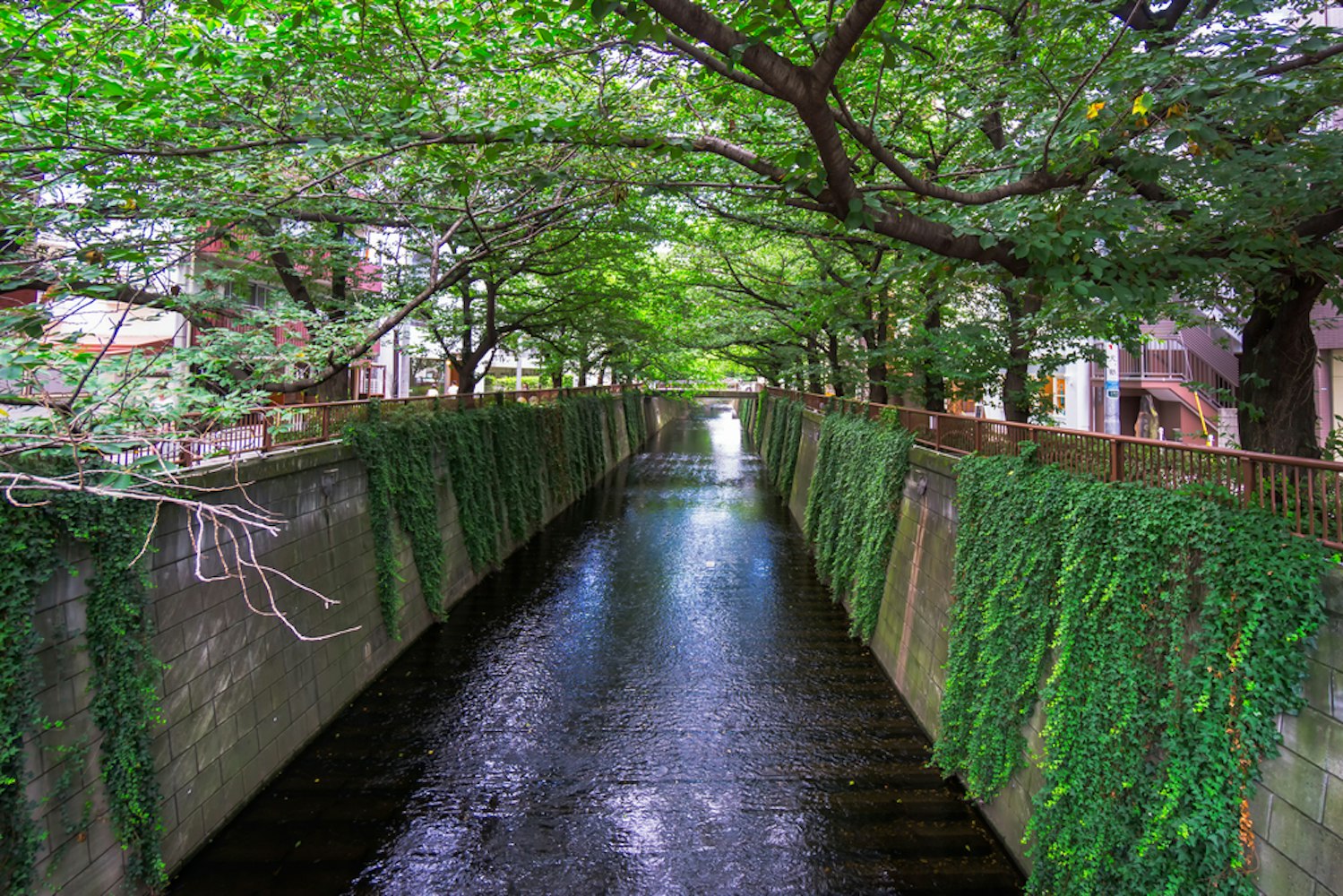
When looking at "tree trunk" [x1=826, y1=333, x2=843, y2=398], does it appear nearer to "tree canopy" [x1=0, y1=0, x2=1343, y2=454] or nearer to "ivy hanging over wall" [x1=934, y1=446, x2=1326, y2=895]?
"tree canopy" [x1=0, y1=0, x2=1343, y2=454]

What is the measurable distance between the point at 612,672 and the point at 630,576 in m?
5.82

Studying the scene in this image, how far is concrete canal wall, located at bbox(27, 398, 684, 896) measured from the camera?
5113 mm

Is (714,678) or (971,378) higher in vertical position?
(971,378)

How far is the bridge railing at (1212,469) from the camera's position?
3729 millimetres

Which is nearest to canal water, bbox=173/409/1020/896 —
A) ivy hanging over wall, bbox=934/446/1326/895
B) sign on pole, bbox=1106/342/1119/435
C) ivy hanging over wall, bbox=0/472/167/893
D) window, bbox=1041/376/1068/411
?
ivy hanging over wall, bbox=0/472/167/893

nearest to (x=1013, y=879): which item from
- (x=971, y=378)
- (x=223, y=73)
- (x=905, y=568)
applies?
(x=905, y=568)

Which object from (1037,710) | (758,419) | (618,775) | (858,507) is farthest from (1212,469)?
(758,419)

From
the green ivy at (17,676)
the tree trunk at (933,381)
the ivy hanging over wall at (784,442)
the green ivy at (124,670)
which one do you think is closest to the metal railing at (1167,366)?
the tree trunk at (933,381)

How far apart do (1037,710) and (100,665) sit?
27.0 feet

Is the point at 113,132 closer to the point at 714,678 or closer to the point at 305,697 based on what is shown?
the point at 305,697

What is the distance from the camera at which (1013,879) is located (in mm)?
6426

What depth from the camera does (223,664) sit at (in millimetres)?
7090

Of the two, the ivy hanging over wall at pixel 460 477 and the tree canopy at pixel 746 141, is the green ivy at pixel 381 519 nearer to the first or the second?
the ivy hanging over wall at pixel 460 477

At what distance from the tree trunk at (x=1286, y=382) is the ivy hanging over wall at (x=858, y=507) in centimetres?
485
